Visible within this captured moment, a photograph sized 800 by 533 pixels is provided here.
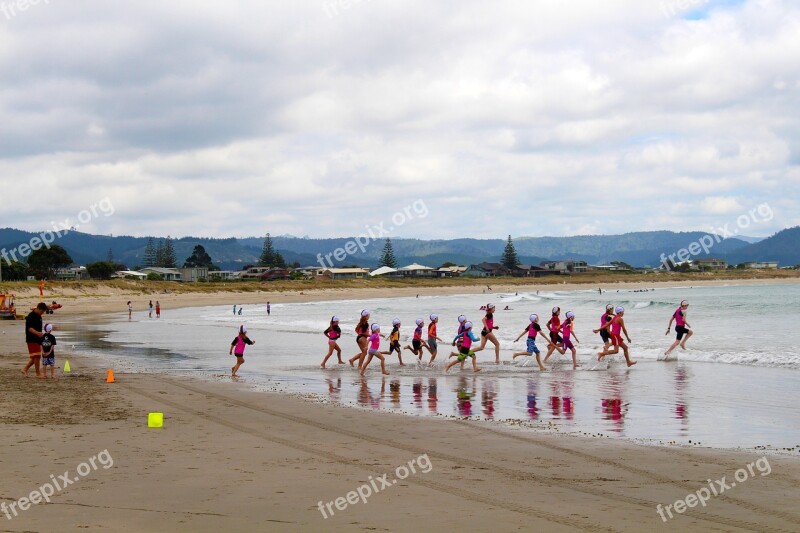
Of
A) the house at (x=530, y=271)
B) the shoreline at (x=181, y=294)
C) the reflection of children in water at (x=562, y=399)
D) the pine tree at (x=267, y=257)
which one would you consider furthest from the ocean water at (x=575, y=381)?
the pine tree at (x=267, y=257)

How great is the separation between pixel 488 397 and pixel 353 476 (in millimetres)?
7220

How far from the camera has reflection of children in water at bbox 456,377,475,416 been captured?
1320 cm

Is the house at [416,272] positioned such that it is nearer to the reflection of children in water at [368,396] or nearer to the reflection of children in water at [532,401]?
the reflection of children in water at [532,401]

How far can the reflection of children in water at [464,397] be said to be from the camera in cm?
1320

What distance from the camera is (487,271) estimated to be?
166m

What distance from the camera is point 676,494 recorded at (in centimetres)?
744

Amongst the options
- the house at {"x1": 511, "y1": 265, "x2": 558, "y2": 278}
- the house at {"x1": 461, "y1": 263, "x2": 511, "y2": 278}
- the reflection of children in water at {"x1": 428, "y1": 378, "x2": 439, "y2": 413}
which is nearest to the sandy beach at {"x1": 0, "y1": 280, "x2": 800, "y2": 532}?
the reflection of children in water at {"x1": 428, "y1": 378, "x2": 439, "y2": 413}

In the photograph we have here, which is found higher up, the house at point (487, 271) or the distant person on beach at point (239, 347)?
the house at point (487, 271)

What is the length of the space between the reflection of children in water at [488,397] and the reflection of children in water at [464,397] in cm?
23

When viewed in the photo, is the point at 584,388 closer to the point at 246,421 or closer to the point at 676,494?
the point at 246,421

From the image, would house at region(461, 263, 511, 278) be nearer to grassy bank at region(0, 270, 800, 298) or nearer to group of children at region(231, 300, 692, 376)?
grassy bank at region(0, 270, 800, 298)

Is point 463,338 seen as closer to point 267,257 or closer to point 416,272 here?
point 416,272

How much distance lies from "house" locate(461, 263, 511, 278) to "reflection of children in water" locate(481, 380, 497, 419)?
471 ft

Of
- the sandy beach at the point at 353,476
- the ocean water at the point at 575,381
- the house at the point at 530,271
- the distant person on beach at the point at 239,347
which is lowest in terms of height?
the ocean water at the point at 575,381
